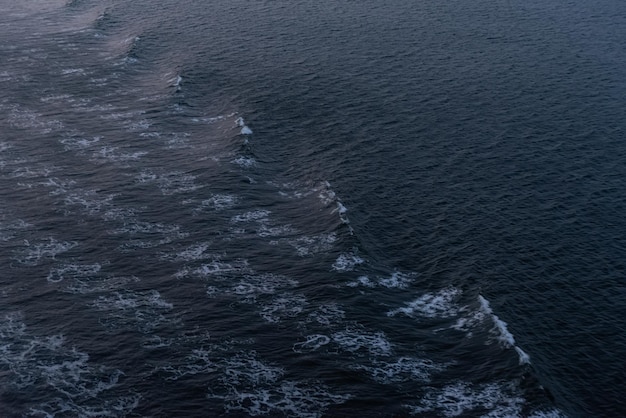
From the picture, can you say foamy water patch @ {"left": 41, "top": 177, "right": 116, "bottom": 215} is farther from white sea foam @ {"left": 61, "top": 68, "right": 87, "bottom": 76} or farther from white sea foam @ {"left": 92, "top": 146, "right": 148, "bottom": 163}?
white sea foam @ {"left": 61, "top": 68, "right": 87, "bottom": 76}

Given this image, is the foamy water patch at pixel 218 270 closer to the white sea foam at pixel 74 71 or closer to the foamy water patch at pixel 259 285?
the foamy water patch at pixel 259 285

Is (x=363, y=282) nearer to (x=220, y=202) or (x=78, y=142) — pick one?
(x=220, y=202)

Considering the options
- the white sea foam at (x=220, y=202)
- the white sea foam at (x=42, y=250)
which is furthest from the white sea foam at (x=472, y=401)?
the white sea foam at (x=42, y=250)

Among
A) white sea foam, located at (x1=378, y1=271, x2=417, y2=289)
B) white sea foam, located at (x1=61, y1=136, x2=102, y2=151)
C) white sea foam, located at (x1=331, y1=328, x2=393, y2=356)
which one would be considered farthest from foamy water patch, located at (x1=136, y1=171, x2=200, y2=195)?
white sea foam, located at (x1=331, y1=328, x2=393, y2=356)

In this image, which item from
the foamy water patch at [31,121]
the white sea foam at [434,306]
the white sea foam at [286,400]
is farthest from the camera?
the foamy water patch at [31,121]

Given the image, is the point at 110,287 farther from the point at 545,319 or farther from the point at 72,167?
the point at 545,319
